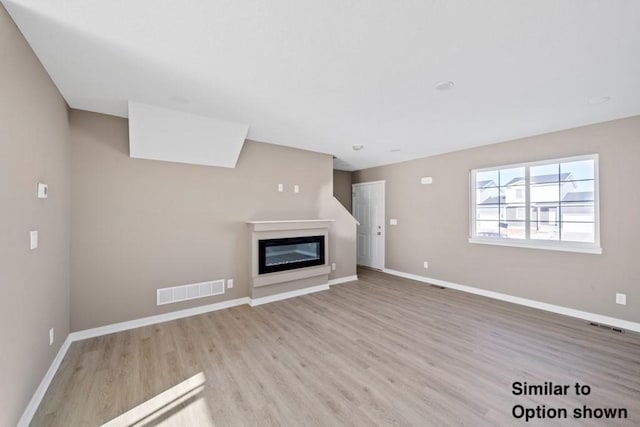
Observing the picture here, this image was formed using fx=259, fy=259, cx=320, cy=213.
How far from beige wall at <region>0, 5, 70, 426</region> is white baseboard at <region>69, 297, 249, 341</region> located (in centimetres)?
46

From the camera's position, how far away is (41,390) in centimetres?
196

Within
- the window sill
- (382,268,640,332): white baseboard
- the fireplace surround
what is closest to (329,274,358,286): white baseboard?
the fireplace surround

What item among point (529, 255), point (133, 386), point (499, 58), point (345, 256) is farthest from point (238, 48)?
point (529, 255)

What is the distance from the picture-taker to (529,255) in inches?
153

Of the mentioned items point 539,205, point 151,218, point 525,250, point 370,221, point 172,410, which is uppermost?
point 539,205

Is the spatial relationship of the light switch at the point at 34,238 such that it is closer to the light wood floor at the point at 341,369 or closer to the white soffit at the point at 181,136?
the light wood floor at the point at 341,369

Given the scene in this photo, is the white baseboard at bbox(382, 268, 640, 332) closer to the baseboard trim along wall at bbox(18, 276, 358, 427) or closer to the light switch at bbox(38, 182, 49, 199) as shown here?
the baseboard trim along wall at bbox(18, 276, 358, 427)

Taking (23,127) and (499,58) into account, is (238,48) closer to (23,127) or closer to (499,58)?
(23,127)

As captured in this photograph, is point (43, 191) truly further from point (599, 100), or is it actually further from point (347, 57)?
point (599, 100)

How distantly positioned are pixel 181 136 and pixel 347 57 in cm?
232

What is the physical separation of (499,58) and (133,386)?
12.6 ft

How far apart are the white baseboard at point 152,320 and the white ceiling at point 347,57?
2.49 metres

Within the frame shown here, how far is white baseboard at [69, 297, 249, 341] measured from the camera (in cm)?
289

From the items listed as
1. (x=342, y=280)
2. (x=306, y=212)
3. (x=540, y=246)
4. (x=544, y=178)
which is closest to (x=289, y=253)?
(x=306, y=212)
